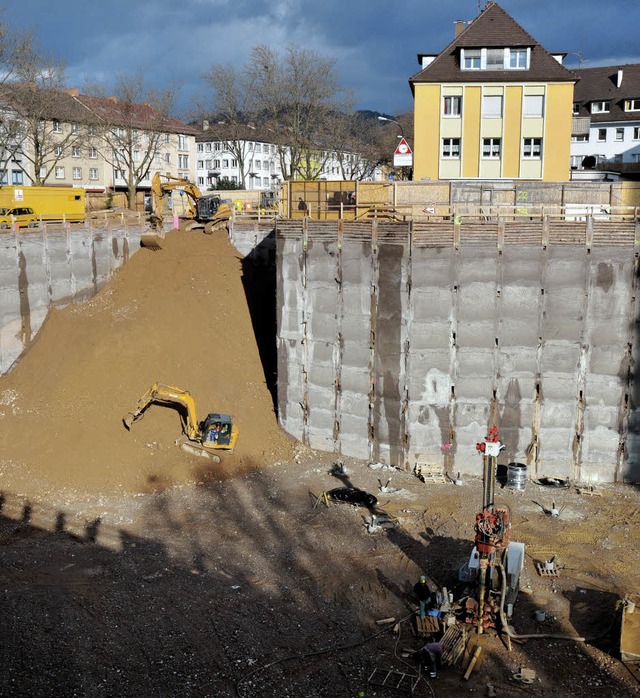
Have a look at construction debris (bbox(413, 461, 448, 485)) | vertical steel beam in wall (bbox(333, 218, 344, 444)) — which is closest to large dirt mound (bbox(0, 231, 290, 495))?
vertical steel beam in wall (bbox(333, 218, 344, 444))

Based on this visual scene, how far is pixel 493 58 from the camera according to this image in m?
41.8

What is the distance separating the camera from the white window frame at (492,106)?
41000 millimetres

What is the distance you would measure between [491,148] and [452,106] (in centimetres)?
332

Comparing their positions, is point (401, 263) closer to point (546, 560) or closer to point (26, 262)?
point (546, 560)

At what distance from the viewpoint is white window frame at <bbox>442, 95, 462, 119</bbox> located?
41.5m

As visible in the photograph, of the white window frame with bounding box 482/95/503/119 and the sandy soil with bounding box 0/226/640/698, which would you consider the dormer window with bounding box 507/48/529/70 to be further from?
the sandy soil with bounding box 0/226/640/698

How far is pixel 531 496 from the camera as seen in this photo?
26.6 metres

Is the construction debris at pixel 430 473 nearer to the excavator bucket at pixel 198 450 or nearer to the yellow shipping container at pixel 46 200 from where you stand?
the excavator bucket at pixel 198 450

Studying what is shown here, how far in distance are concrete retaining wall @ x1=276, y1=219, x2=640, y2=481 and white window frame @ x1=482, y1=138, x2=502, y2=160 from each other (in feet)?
51.0

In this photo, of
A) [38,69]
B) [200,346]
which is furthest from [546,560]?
[38,69]

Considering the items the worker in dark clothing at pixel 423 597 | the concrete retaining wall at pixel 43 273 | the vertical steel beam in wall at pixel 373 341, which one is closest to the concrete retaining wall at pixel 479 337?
the vertical steel beam in wall at pixel 373 341

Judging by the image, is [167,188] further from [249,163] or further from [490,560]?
[249,163]

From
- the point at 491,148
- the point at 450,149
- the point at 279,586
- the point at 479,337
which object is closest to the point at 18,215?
the point at 450,149

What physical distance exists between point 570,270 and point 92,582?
19263 millimetres
